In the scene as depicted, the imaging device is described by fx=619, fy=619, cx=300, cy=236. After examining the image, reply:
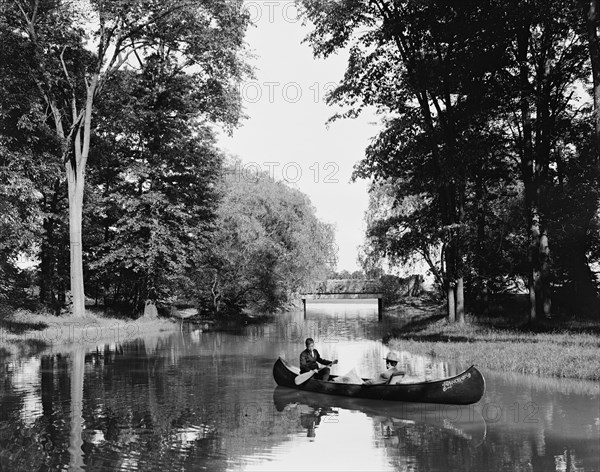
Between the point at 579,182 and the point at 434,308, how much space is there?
23.8 m

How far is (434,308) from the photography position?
159 ft

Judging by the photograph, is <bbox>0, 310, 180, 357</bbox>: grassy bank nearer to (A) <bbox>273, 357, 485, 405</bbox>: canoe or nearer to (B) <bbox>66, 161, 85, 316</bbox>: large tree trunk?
(B) <bbox>66, 161, 85, 316</bbox>: large tree trunk

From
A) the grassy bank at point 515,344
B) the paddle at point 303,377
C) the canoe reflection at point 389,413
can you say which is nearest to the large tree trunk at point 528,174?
the grassy bank at point 515,344

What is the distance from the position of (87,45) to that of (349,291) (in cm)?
3999

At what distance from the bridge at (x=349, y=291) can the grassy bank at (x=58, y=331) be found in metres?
25.8

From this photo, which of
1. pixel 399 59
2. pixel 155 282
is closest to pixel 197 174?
pixel 155 282

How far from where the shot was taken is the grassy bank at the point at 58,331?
24891 mm

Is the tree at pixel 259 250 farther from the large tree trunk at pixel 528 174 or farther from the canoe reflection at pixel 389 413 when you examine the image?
the canoe reflection at pixel 389 413

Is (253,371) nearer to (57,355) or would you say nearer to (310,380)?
(310,380)

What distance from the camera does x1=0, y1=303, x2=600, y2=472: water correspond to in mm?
10055

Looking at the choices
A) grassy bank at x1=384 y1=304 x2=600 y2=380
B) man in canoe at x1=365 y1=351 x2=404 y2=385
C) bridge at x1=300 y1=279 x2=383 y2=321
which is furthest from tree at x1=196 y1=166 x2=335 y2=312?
man in canoe at x1=365 y1=351 x2=404 y2=385

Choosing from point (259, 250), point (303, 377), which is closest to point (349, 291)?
point (259, 250)

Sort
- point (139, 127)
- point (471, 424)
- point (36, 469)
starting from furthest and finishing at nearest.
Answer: point (139, 127), point (471, 424), point (36, 469)

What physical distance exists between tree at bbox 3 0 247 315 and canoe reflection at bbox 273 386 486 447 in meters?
18.9
